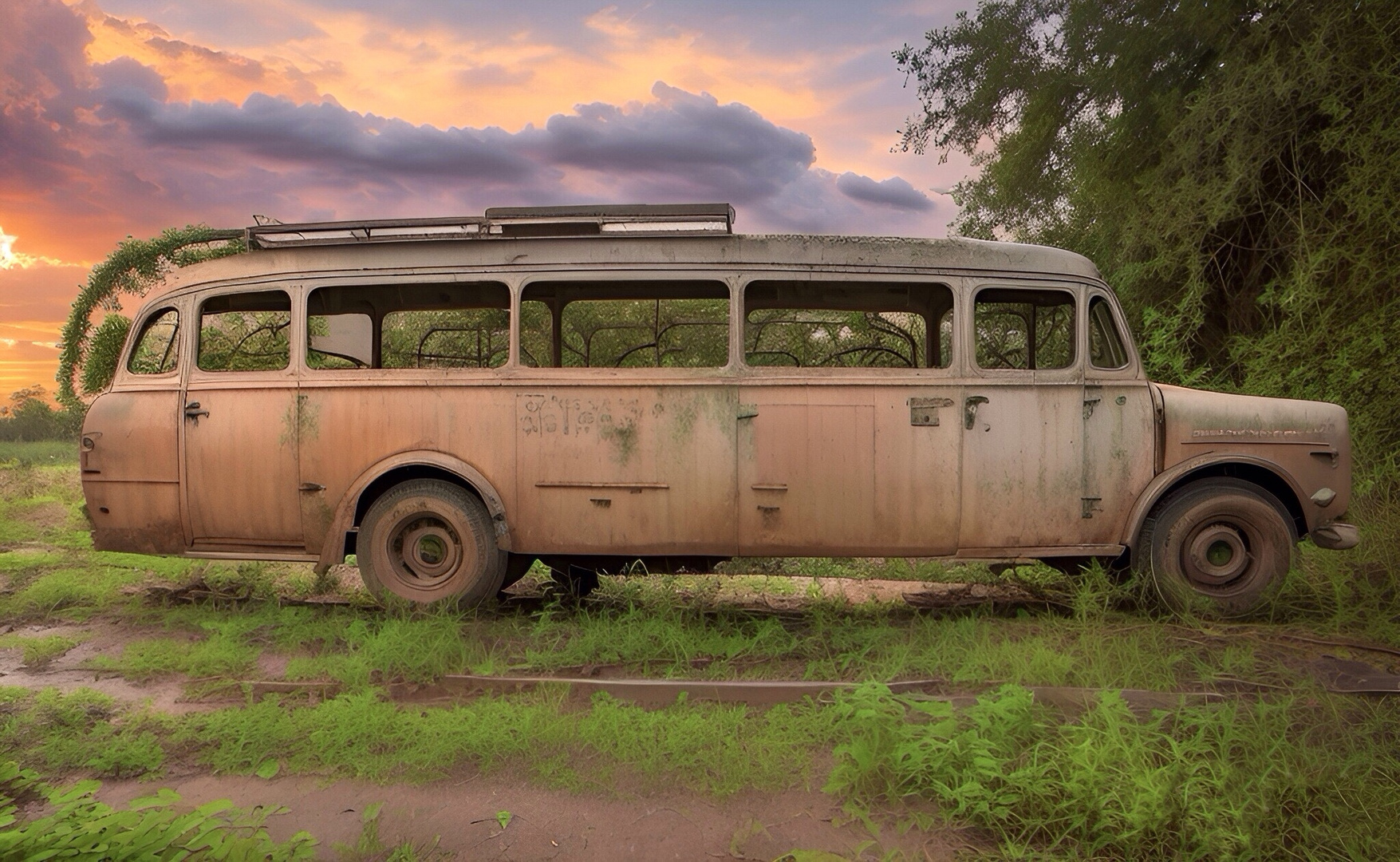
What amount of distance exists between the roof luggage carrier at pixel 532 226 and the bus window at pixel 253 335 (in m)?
0.48

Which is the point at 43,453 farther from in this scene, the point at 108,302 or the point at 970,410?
the point at 970,410

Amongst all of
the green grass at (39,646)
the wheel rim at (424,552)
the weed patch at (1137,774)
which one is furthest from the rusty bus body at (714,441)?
the weed patch at (1137,774)

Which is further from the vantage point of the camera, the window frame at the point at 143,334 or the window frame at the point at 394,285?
the window frame at the point at 143,334

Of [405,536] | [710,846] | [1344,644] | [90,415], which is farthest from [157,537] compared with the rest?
[1344,644]

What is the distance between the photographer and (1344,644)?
4.91 m

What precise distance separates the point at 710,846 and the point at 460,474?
320 centimetres

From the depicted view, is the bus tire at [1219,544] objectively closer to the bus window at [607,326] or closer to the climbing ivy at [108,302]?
the bus window at [607,326]

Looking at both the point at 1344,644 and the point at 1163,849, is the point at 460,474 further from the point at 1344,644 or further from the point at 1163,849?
the point at 1344,644

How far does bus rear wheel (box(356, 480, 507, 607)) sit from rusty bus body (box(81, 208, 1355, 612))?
0.02 metres

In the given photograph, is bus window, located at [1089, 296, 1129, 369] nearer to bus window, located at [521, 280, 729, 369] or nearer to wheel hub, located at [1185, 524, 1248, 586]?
wheel hub, located at [1185, 524, 1248, 586]

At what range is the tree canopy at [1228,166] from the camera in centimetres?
776

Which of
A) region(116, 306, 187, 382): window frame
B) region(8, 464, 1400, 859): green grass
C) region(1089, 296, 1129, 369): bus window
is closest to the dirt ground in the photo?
region(8, 464, 1400, 859): green grass

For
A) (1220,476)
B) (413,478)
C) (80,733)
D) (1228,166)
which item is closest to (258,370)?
(413,478)

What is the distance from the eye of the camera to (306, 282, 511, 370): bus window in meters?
5.93
